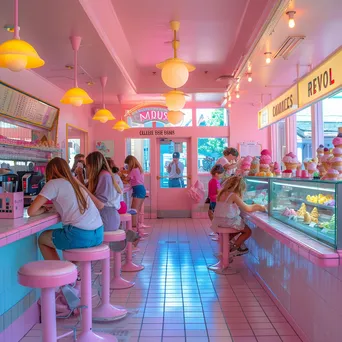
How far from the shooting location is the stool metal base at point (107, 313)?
12.6ft

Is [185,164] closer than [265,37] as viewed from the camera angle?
No

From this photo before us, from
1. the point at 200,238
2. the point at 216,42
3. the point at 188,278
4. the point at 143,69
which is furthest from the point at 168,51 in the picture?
the point at 188,278

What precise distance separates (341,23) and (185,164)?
667cm

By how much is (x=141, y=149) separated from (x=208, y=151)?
6.16ft

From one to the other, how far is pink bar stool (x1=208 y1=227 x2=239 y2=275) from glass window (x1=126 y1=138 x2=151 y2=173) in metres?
6.11

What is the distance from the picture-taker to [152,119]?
10.6 metres

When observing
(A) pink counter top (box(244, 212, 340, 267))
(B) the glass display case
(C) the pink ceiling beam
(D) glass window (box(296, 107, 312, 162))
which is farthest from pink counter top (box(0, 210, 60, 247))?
(D) glass window (box(296, 107, 312, 162))

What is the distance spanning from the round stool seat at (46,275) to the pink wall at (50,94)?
3919mm

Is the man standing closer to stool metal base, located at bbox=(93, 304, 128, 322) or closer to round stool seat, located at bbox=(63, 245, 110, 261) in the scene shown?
stool metal base, located at bbox=(93, 304, 128, 322)

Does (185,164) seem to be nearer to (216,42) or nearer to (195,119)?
(195,119)

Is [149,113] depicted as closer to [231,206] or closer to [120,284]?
[231,206]

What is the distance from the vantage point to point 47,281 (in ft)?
8.59

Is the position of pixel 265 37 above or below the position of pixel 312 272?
above

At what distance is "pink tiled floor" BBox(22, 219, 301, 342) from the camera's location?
355 cm
